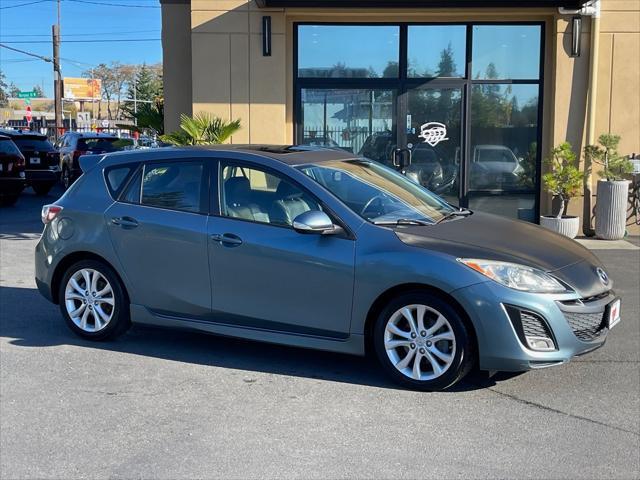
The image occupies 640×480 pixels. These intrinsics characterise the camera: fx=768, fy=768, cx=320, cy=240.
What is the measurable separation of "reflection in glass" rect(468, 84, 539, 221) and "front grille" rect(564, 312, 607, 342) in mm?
8039

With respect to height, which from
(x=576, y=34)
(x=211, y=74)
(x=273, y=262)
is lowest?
(x=273, y=262)

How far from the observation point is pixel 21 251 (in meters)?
11.5

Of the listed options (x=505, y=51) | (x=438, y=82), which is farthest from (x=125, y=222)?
(x=505, y=51)

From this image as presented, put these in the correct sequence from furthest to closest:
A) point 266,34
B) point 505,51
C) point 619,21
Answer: point 505,51 < point 266,34 < point 619,21

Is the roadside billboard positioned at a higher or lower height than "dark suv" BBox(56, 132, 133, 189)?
higher

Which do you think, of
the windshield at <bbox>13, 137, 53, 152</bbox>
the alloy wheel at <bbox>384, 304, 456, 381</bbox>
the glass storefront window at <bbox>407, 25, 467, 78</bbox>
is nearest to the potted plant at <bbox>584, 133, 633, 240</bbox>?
the glass storefront window at <bbox>407, 25, 467, 78</bbox>

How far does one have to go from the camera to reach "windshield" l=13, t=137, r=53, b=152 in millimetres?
20703

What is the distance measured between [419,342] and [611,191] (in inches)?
316

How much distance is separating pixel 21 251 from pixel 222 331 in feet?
22.4

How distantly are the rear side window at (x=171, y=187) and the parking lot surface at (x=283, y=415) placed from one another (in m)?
1.21

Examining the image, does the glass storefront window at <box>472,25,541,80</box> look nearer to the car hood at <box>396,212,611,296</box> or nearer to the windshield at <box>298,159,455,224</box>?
the windshield at <box>298,159,455,224</box>

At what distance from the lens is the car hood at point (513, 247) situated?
5.02 m

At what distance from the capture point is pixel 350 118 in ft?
42.8

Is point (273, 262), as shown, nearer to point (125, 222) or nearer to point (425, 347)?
point (425, 347)
